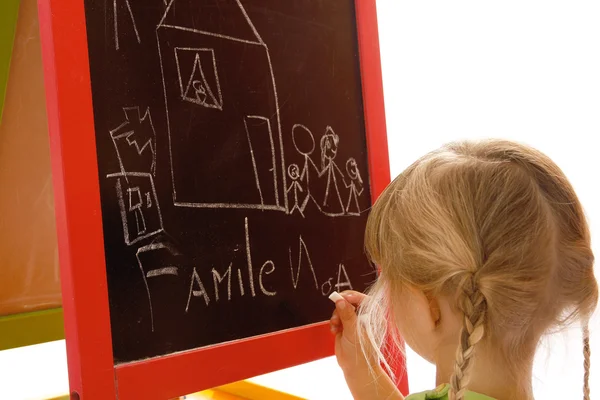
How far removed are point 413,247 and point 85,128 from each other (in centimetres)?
49

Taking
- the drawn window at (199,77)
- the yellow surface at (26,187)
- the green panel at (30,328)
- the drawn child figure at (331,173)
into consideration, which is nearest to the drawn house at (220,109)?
the drawn window at (199,77)

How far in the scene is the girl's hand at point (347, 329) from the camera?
1.13 metres

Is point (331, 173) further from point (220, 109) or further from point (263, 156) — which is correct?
point (220, 109)

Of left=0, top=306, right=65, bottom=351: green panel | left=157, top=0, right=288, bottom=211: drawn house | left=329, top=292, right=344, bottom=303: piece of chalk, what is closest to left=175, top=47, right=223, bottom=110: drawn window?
left=157, top=0, right=288, bottom=211: drawn house

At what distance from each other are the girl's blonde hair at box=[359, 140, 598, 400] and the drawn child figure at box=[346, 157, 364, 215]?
266 millimetres

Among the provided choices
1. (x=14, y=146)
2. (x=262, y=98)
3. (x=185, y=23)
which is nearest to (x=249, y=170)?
(x=262, y=98)

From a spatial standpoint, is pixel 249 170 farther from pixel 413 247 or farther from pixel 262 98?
pixel 413 247

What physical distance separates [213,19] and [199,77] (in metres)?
0.11

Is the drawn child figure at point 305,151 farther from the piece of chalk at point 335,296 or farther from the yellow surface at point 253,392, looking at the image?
the yellow surface at point 253,392

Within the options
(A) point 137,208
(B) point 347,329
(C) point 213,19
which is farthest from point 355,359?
(C) point 213,19

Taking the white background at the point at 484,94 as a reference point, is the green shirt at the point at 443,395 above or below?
below

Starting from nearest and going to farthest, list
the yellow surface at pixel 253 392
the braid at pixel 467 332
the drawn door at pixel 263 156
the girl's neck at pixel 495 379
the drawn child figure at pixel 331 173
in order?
the braid at pixel 467 332 → the girl's neck at pixel 495 379 → the drawn door at pixel 263 156 → the drawn child figure at pixel 331 173 → the yellow surface at pixel 253 392

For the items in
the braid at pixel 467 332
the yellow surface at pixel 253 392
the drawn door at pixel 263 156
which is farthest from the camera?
the yellow surface at pixel 253 392

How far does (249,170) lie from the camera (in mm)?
1023
